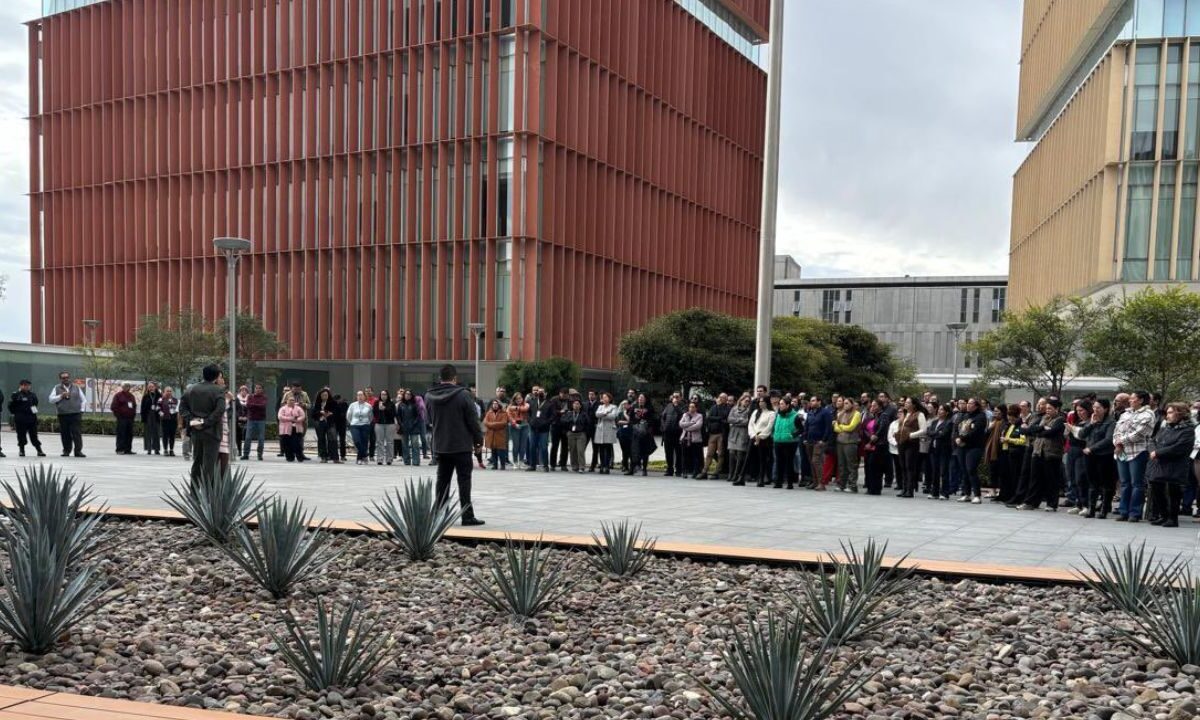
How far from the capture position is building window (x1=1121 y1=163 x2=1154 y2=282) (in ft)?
125

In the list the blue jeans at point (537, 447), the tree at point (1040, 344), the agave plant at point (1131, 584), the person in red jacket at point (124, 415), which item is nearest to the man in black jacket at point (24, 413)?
the person in red jacket at point (124, 415)

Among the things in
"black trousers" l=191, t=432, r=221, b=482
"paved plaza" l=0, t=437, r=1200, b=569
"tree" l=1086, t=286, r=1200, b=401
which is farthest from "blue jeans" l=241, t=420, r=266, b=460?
"tree" l=1086, t=286, r=1200, b=401

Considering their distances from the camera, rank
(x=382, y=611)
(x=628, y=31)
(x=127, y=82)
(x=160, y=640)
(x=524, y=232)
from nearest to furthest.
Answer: (x=160, y=640) < (x=382, y=611) < (x=524, y=232) < (x=628, y=31) < (x=127, y=82)

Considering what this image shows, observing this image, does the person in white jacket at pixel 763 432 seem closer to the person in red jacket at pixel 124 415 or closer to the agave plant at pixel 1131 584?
the agave plant at pixel 1131 584

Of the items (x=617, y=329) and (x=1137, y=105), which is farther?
(x=617, y=329)

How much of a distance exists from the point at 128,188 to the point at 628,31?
89.5 feet

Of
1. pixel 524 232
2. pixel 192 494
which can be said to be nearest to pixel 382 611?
pixel 192 494

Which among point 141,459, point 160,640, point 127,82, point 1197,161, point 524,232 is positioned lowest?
point 141,459

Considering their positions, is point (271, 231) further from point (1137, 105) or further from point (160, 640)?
point (160, 640)

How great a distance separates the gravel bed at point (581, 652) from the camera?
201 inches

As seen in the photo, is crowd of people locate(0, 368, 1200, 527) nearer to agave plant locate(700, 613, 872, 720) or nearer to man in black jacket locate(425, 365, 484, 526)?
man in black jacket locate(425, 365, 484, 526)

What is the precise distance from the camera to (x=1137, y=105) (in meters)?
38.5

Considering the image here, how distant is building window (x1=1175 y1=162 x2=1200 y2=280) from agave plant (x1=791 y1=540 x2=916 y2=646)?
36.8 metres

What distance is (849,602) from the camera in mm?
6363
